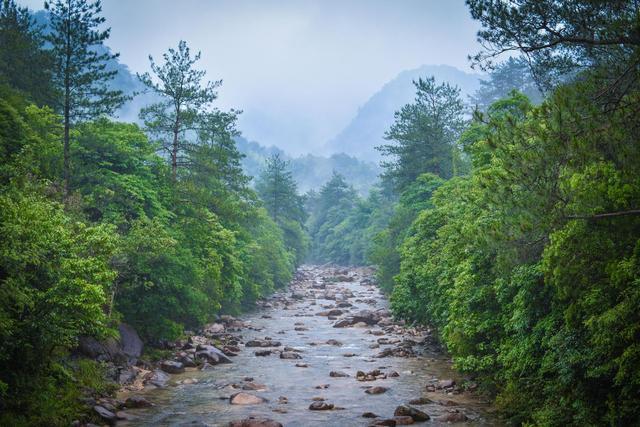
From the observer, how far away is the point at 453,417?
16344 mm

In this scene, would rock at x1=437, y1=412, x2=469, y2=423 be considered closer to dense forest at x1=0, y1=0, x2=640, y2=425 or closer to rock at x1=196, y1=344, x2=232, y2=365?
dense forest at x1=0, y1=0, x2=640, y2=425

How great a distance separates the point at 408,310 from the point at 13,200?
65.9 ft

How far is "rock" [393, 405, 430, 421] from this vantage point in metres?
16.4

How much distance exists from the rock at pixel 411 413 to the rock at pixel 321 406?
230 cm

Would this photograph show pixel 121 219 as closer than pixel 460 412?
No

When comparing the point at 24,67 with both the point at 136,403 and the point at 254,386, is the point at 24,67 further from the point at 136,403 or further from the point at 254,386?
the point at 254,386

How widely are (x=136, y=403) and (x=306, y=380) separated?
7295mm

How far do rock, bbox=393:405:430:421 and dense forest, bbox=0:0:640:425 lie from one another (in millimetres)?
2223

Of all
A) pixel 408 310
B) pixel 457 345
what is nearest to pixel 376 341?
pixel 408 310

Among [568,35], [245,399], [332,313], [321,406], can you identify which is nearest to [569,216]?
[568,35]

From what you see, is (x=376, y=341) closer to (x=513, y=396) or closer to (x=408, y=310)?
(x=408, y=310)

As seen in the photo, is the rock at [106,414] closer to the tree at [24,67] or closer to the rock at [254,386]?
the rock at [254,386]

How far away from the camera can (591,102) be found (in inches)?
434

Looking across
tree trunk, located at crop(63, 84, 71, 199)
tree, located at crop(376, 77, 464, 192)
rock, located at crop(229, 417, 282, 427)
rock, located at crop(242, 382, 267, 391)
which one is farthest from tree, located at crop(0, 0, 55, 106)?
tree, located at crop(376, 77, 464, 192)
